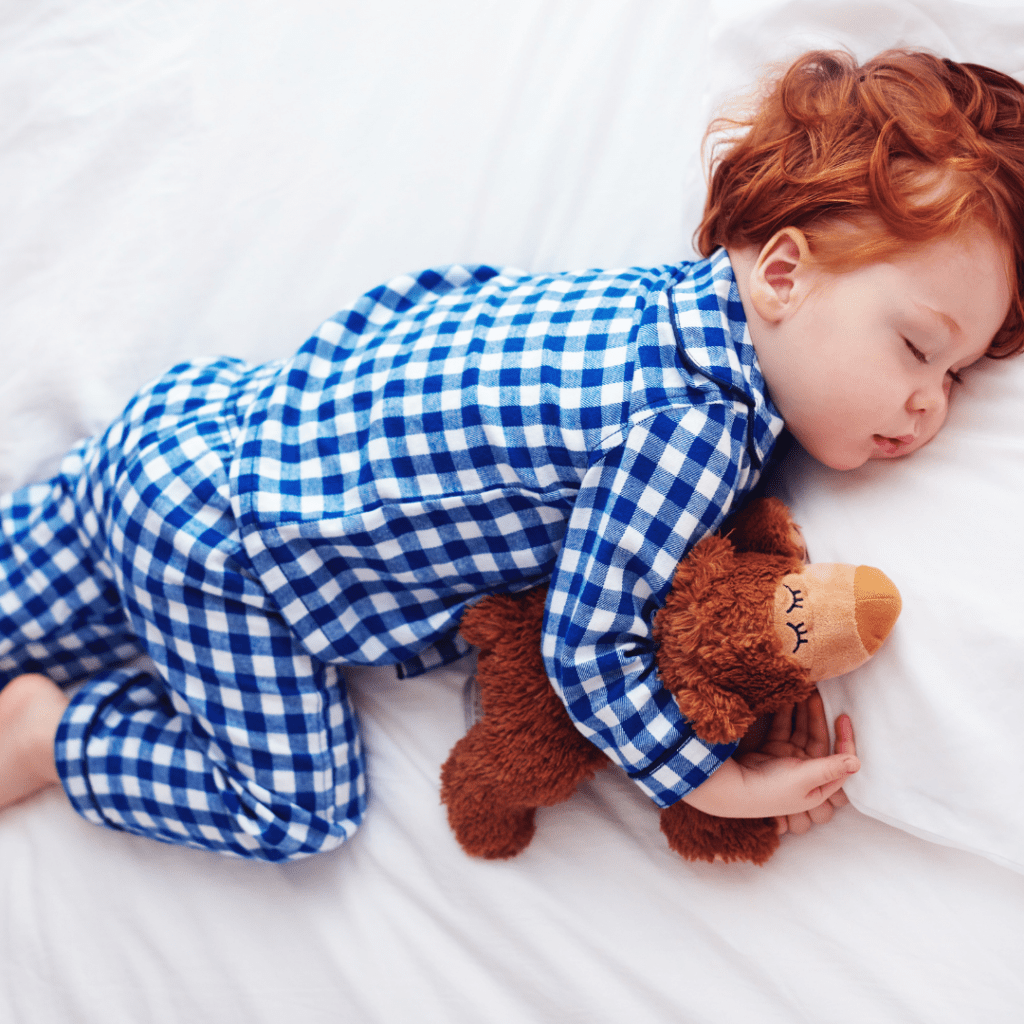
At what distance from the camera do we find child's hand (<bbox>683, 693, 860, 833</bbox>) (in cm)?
73

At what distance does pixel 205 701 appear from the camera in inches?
32.4

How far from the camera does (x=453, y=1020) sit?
0.80 m

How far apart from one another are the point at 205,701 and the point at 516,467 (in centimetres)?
39

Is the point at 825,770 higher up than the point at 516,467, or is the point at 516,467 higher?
the point at 516,467

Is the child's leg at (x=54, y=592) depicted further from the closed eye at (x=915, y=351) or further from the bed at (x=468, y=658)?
the closed eye at (x=915, y=351)

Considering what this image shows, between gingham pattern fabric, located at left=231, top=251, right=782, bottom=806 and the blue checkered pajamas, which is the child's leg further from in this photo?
gingham pattern fabric, located at left=231, top=251, right=782, bottom=806

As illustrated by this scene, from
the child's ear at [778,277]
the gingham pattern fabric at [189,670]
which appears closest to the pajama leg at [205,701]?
the gingham pattern fabric at [189,670]

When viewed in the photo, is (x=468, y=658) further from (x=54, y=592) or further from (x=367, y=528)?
(x=54, y=592)

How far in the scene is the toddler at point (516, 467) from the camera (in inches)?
27.3

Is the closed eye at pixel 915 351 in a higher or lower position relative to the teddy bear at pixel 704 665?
higher

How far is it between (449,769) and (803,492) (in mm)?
448

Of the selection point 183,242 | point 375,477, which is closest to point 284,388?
point 375,477

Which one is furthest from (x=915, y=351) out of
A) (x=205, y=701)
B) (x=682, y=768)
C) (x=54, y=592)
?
(x=54, y=592)

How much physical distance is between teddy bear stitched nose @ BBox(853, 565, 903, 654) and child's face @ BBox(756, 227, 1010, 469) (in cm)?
12
